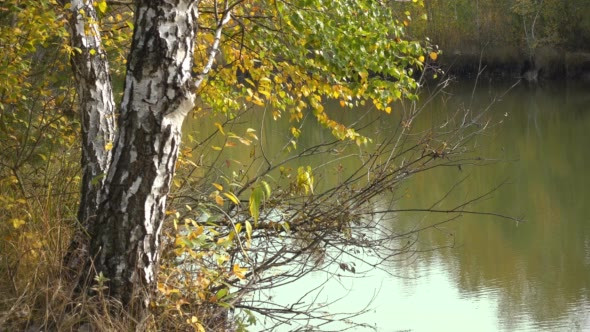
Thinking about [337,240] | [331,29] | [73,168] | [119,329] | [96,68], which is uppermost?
[331,29]

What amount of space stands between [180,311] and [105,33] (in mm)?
2472

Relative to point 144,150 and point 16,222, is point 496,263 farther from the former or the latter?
point 144,150

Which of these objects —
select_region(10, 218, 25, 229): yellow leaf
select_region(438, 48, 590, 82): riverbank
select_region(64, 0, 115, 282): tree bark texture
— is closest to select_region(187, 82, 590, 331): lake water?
select_region(64, 0, 115, 282): tree bark texture

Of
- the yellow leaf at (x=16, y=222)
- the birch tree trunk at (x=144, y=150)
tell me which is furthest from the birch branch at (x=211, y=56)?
the yellow leaf at (x=16, y=222)

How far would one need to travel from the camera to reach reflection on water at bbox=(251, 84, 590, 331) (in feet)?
26.7

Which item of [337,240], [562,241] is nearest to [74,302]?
[337,240]

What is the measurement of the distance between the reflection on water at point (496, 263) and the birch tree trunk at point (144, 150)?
7.89 ft

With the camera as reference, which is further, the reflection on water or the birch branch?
the reflection on water

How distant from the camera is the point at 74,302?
356 cm

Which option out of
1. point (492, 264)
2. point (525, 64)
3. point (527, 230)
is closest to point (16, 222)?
point (492, 264)

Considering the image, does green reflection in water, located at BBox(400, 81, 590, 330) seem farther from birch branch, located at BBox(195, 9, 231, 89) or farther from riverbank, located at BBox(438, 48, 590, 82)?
riverbank, located at BBox(438, 48, 590, 82)

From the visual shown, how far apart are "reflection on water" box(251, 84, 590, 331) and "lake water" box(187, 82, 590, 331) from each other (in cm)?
1

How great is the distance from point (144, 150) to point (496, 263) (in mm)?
7274

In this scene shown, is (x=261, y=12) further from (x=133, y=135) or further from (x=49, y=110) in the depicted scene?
(x=133, y=135)
